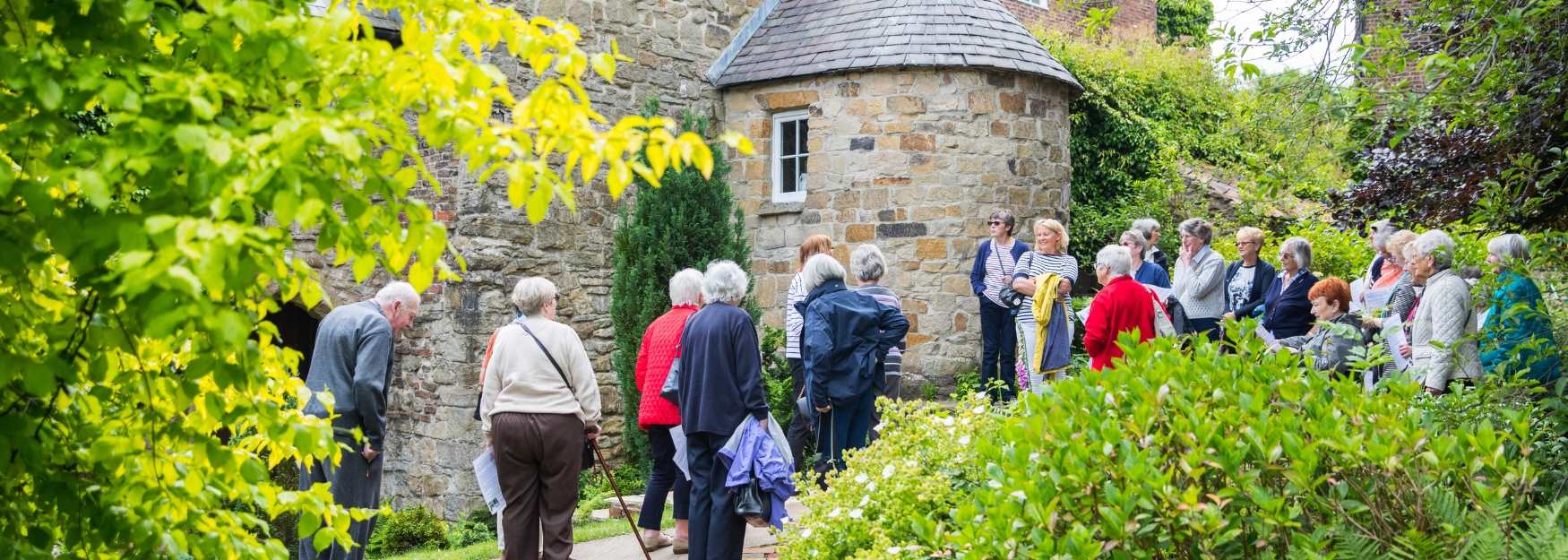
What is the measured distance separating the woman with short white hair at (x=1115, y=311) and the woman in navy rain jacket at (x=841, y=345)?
1.17m

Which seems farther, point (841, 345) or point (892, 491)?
point (841, 345)

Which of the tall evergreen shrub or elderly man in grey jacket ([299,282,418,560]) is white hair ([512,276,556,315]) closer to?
elderly man in grey jacket ([299,282,418,560])

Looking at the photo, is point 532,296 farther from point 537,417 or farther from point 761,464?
point 761,464

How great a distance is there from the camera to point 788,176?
40.2 feet

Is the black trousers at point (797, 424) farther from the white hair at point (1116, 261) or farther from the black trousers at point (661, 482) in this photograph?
the white hair at point (1116, 261)

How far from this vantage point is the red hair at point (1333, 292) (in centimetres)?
775

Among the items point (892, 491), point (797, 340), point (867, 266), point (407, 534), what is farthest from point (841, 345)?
point (407, 534)

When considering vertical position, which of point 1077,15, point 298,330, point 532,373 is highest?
point 1077,15

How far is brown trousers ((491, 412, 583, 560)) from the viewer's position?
6.79 meters

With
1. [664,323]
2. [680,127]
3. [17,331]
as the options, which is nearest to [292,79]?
[17,331]

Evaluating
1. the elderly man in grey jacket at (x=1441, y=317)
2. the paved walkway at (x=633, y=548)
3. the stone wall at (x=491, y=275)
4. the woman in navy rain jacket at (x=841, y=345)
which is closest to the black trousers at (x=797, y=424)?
the paved walkway at (x=633, y=548)

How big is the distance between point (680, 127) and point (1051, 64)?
138 inches

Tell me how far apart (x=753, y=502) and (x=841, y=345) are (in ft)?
4.19

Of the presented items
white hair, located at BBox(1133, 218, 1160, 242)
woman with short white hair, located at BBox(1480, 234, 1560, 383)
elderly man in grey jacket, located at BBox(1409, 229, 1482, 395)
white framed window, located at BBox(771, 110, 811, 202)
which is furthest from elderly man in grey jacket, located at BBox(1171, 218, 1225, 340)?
white framed window, located at BBox(771, 110, 811, 202)
